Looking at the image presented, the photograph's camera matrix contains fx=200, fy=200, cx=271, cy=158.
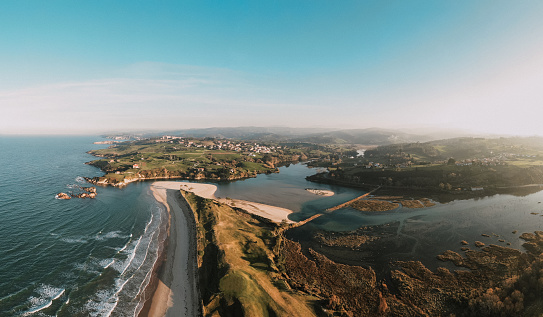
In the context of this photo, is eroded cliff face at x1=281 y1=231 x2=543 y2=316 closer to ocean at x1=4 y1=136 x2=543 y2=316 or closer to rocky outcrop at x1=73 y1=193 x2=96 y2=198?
ocean at x1=4 y1=136 x2=543 y2=316

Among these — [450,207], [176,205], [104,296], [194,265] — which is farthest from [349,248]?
[176,205]

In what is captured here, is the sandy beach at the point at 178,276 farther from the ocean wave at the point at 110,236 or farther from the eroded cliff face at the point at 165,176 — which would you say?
the eroded cliff face at the point at 165,176

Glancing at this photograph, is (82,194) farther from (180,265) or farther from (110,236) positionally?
(180,265)

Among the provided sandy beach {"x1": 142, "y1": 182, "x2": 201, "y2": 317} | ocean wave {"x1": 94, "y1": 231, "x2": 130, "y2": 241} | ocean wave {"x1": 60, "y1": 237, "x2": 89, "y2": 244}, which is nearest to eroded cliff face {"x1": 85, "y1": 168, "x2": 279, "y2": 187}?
ocean wave {"x1": 94, "y1": 231, "x2": 130, "y2": 241}

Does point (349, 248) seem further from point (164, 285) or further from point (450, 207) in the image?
point (450, 207)

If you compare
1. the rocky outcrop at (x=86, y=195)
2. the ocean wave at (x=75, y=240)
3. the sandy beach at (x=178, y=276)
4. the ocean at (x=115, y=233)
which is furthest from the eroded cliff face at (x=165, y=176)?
the ocean wave at (x=75, y=240)
